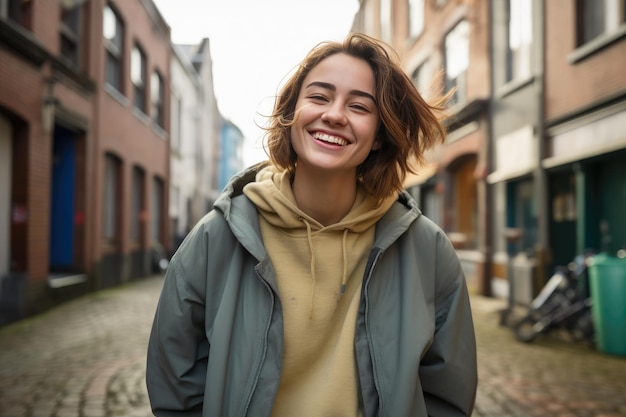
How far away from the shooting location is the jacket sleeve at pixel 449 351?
1853 mm

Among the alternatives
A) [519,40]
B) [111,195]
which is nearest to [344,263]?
[519,40]

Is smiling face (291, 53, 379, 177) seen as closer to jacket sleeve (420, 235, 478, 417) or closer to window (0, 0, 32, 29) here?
jacket sleeve (420, 235, 478, 417)

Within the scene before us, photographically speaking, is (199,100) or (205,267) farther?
(199,100)

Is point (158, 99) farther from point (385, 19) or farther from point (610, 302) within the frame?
point (610, 302)

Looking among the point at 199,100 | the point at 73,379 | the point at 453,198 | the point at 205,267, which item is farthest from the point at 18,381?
the point at 199,100

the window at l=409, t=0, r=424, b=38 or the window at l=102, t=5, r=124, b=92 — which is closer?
the window at l=102, t=5, r=124, b=92

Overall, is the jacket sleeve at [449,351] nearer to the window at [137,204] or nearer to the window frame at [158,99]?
the window at [137,204]

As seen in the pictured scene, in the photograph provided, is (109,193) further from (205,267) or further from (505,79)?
(205,267)

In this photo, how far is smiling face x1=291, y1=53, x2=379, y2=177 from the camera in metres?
1.87

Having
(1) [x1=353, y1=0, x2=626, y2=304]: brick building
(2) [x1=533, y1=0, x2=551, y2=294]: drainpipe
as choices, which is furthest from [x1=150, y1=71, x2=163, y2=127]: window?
(2) [x1=533, y1=0, x2=551, y2=294]: drainpipe

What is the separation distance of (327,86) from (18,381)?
4627mm

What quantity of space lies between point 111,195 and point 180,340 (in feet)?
42.4

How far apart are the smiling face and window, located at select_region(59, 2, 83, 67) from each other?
10473mm

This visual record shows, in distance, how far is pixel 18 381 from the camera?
5.21 metres
